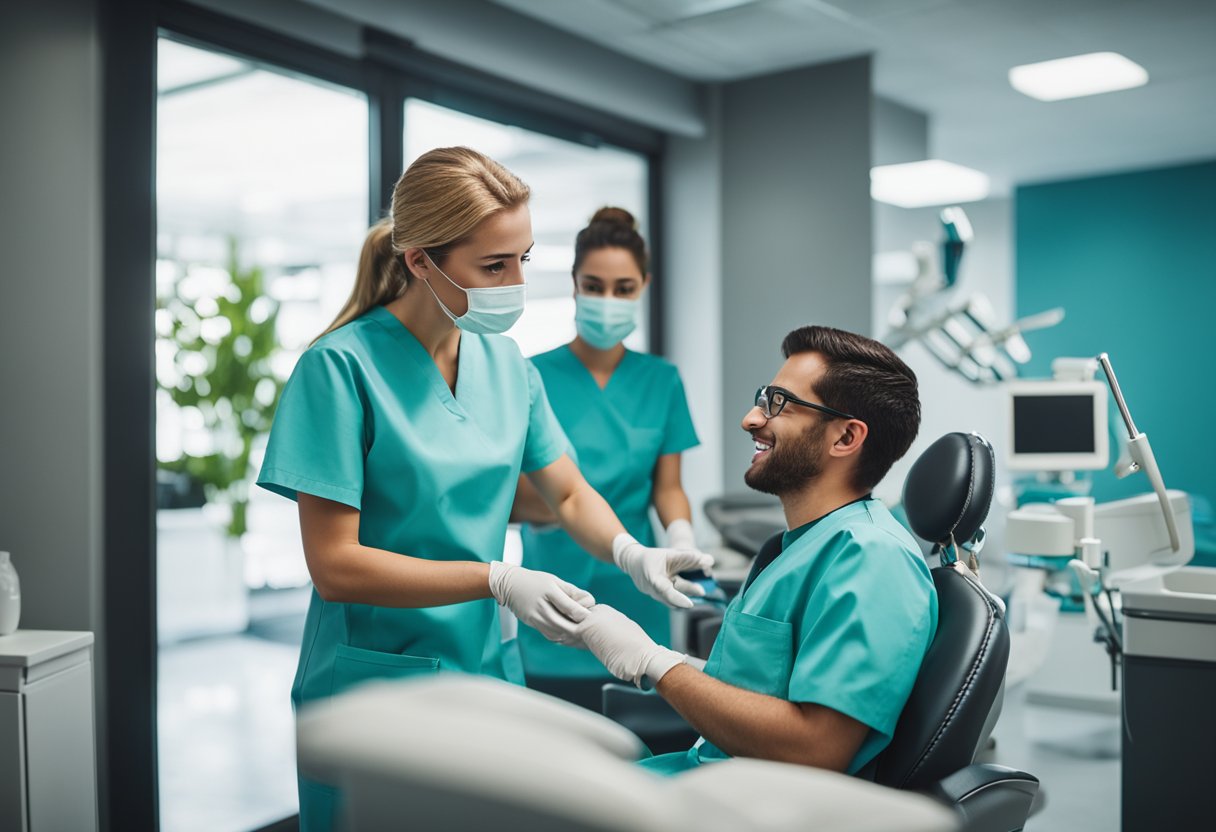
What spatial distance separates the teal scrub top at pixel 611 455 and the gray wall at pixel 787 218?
1821mm

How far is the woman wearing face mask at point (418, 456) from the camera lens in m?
1.37

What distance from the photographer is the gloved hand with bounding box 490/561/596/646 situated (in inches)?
54.4

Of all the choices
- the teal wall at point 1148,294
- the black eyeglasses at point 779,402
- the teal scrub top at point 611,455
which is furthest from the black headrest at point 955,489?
the teal wall at point 1148,294

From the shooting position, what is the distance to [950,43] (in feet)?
12.5

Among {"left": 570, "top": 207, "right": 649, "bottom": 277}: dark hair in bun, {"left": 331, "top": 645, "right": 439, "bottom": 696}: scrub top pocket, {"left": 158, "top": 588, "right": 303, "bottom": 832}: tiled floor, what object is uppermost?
{"left": 570, "top": 207, "right": 649, "bottom": 277}: dark hair in bun

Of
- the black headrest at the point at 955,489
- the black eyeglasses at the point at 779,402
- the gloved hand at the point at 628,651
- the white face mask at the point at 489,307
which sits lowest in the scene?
the gloved hand at the point at 628,651

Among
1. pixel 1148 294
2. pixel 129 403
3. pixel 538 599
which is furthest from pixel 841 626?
pixel 1148 294

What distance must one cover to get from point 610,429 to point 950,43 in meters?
2.42

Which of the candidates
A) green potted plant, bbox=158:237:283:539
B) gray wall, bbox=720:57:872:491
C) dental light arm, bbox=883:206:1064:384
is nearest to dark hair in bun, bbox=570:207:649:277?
dental light arm, bbox=883:206:1064:384

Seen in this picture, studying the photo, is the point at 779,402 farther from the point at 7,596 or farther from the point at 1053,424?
the point at 1053,424

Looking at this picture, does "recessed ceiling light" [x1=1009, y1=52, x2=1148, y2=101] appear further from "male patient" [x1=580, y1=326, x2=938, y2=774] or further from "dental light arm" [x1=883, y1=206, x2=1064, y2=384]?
"male patient" [x1=580, y1=326, x2=938, y2=774]

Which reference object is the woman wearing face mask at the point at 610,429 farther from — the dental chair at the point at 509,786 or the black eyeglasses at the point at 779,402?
the dental chair at the point at 509,786

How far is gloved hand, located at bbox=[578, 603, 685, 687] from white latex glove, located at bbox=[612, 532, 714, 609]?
0.79ft

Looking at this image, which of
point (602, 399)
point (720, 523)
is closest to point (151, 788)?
point (602, 399)
